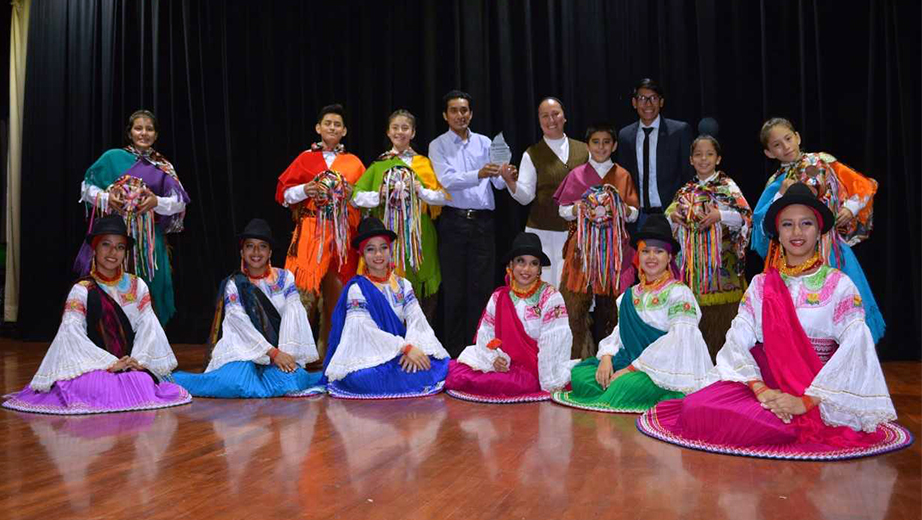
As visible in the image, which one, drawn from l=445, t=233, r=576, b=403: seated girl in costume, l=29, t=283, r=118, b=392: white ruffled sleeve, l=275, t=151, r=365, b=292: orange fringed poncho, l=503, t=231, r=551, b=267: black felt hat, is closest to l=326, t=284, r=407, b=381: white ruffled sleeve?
l=445, t=233, r=576, b=403: seated girl in costume

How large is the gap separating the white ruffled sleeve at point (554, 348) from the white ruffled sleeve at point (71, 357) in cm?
216

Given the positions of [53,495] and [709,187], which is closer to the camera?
[53,495]

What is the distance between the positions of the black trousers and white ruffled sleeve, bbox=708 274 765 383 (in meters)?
2.45

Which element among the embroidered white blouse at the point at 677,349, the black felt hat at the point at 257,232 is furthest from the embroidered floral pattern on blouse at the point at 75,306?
the embroidered white blouse at the point at 677,349

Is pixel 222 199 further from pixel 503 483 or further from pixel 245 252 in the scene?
pixel 503 483

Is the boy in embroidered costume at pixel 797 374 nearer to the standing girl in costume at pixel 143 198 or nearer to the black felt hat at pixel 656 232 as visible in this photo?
the black felt hat at pixel 656 232

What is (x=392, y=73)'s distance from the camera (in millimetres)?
6516

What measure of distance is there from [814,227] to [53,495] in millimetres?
2819

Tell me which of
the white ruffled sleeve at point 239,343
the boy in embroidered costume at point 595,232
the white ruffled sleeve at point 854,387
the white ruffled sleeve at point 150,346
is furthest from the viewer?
the boy in embroidered costume at point 595,232

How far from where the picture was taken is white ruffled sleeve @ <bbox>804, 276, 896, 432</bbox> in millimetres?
2939

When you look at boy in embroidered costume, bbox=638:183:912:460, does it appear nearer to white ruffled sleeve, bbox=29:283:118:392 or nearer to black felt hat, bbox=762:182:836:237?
black felt hat, bbox=762:182:836:237

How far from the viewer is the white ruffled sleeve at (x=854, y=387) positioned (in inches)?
116

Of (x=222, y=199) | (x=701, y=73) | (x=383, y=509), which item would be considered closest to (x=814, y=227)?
(x=383, y=509)

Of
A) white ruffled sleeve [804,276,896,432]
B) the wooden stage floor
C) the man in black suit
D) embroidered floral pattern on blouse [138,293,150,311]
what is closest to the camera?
the wooden stage floor
